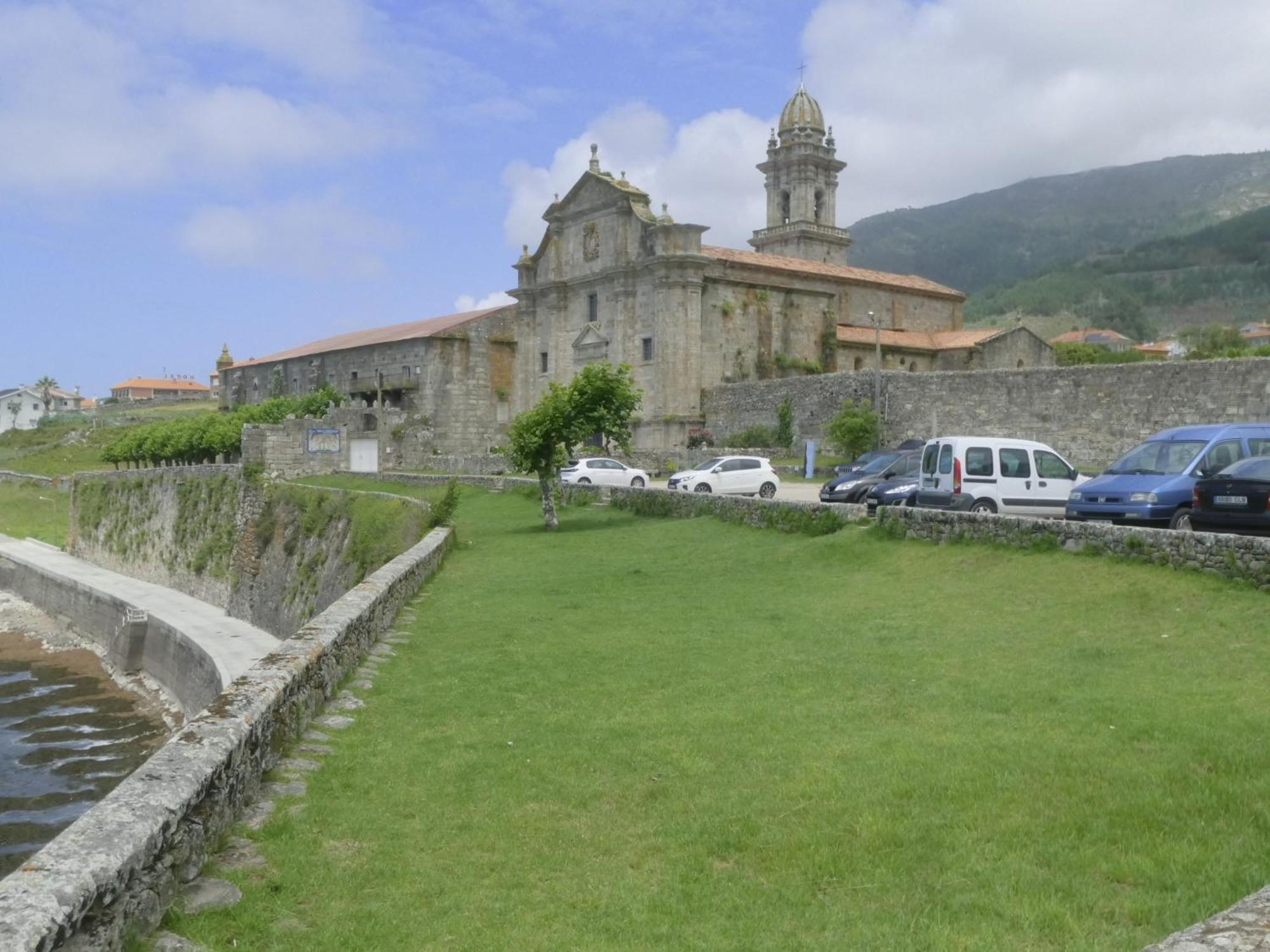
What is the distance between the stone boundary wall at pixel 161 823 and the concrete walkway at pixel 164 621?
14.3 m

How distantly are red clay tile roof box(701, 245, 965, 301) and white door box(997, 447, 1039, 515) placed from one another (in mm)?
35045

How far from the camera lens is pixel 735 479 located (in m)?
31.2

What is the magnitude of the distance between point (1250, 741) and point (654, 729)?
12.4ft

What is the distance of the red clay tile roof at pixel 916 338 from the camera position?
56.8 metres

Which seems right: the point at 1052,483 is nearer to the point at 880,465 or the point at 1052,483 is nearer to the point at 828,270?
the point at 880,465

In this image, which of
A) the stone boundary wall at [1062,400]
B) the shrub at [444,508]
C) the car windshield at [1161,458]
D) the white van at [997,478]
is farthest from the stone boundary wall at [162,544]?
the car windshield at [1161,458]

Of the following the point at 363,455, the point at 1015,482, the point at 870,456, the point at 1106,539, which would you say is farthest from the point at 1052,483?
the point at 363,455

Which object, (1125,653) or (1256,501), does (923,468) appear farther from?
(1125,653)

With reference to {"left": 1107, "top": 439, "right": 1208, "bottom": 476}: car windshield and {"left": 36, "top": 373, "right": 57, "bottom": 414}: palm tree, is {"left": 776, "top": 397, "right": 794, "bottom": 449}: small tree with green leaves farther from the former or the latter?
{"left": 36, "top": 373, "right": 57, "bottom": 414}: palm tree

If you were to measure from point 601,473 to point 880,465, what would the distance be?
11697 mm

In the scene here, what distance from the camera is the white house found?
5531 inches

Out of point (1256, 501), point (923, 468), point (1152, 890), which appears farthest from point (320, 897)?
point (923, 468)

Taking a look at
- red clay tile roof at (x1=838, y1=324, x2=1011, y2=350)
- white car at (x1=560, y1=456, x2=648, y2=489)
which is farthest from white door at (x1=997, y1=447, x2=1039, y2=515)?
red clay tile roof at (x1=838, y1=324, x2=1011, y2=350)

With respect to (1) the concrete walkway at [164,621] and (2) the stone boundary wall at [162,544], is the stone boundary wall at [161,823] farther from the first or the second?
(2) the stone boundary wall at [162,544]
